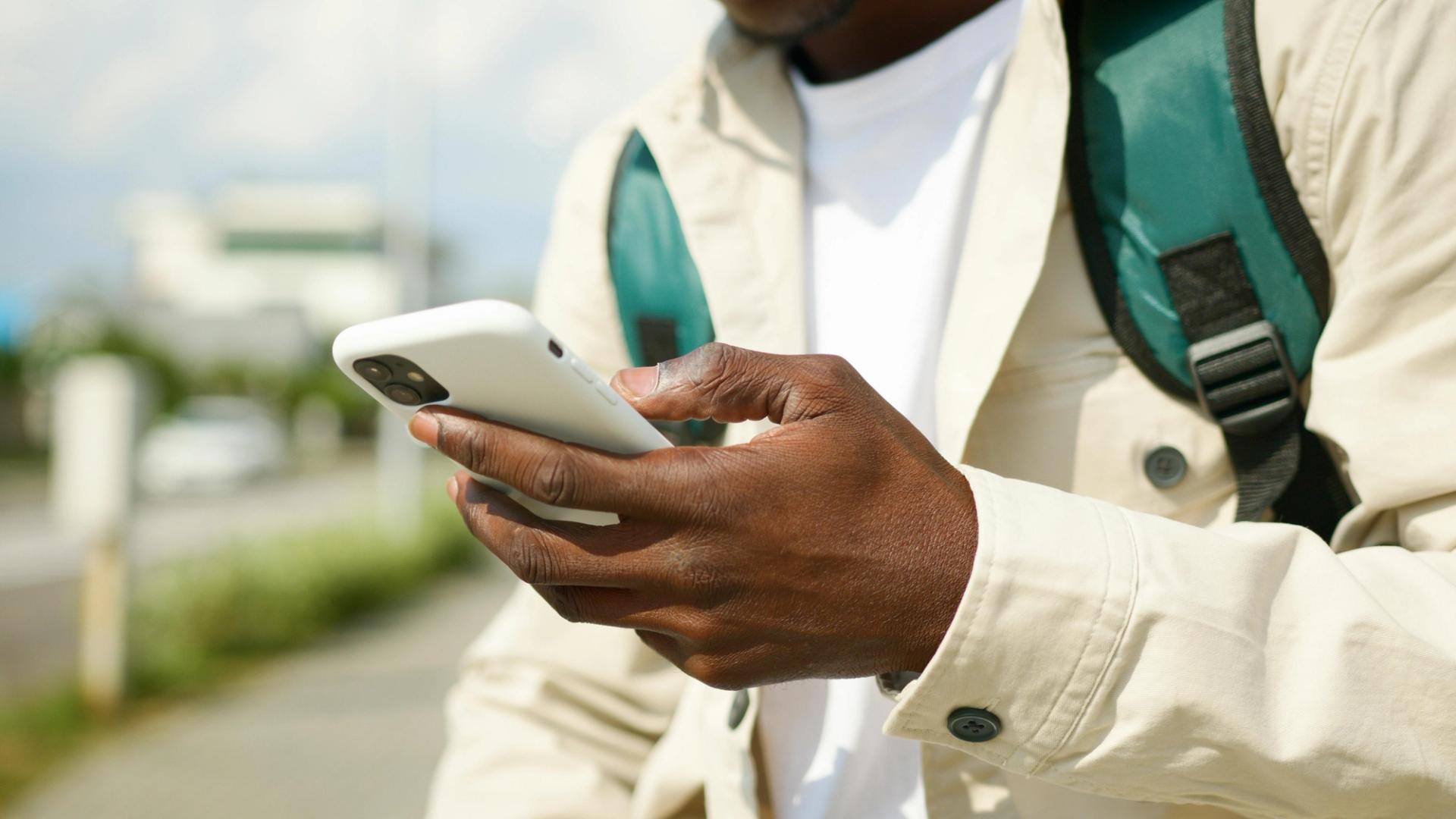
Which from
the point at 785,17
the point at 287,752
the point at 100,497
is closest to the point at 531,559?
the point at 785,17

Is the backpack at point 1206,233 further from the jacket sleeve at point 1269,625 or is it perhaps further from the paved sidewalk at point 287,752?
the paved sidewalk at point 287,752

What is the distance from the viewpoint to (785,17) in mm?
1747

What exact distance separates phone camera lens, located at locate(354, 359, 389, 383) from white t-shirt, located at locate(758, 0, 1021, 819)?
72cm

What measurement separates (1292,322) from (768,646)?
698 mm

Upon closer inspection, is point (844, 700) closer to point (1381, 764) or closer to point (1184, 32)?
point (1381, 764)

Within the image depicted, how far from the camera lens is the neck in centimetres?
169

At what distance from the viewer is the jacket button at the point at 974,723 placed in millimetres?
1061

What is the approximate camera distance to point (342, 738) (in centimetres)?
649

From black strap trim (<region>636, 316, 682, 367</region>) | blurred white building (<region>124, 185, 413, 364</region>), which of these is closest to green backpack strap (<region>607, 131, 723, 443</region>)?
black strap trim (<region>636, 316, 682, 367</region>)

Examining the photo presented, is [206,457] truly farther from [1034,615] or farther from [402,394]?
[1034,615]

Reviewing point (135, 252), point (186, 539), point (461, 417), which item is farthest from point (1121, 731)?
point (135, 252)

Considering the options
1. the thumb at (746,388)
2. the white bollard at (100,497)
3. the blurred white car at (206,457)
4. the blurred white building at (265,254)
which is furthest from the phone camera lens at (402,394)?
the blurred white building at (265,254)

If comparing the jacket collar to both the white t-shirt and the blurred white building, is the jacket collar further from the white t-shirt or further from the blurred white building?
the blurred white building

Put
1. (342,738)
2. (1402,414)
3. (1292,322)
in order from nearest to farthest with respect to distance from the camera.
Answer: (1402,414) → (1292,322) → (342,738)
